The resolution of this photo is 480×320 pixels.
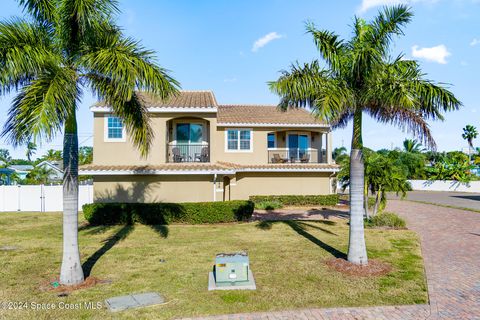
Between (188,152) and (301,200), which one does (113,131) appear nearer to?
(188,152)

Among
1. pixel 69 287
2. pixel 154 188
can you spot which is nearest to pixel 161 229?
pixel 154 188

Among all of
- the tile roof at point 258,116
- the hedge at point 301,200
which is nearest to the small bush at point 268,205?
the hedge at point 301,200

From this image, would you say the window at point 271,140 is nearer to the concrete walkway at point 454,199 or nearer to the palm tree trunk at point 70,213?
the concrete walkway at point 454,199

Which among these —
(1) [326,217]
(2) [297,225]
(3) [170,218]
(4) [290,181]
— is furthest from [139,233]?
(4) [290,181]

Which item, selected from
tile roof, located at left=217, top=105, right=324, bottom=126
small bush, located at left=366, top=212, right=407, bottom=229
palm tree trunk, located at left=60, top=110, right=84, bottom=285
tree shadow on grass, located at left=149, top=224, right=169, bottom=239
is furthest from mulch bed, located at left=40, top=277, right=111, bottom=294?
tile roof, located at left=217, top=105, right=324, bottom=126

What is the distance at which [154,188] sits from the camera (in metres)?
18.4

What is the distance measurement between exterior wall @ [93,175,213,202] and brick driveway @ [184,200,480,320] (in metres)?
10.8

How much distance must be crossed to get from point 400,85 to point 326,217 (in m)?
11.3

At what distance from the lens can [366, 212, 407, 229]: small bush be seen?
15472 millimetres

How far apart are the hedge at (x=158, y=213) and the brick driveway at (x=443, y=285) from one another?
28.9ft

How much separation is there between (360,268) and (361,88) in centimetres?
485

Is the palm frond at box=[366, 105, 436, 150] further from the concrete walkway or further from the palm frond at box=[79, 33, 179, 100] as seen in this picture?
the concrete walkway

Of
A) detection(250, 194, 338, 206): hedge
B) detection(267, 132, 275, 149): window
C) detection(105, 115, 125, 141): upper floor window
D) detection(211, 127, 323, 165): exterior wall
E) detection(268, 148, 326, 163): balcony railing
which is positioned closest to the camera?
detection(105, 115, 125, 141): upper floor window

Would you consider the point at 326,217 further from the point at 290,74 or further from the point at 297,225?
the point at 290,74
